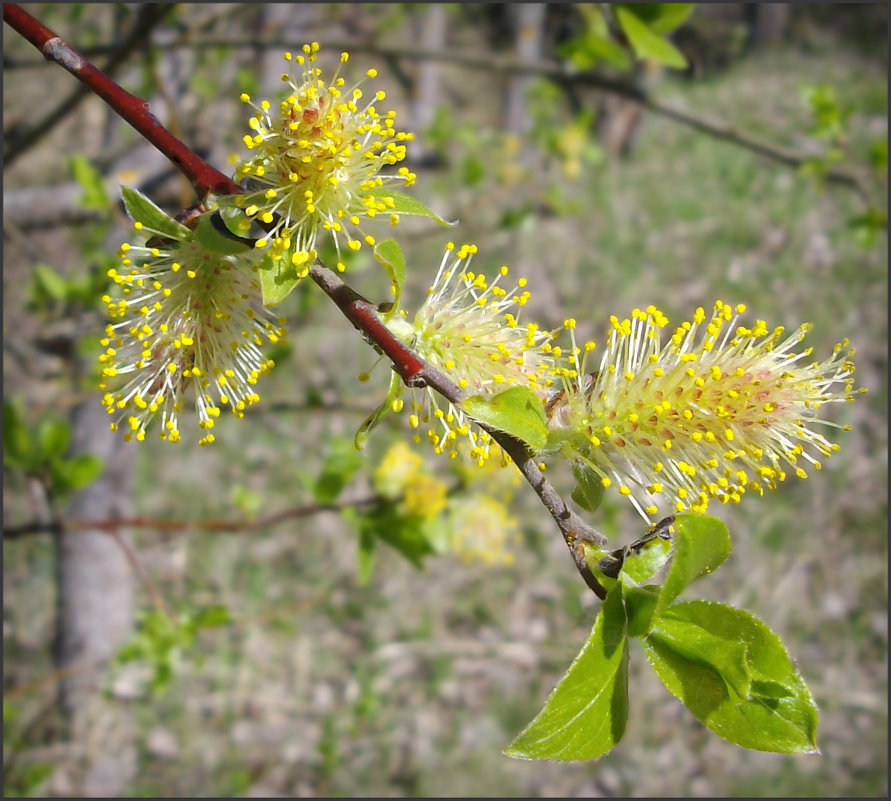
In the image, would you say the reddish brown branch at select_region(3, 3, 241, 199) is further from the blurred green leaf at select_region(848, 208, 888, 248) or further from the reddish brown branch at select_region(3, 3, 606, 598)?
the blurred green leaf at select_region(848, 208, 888, 248)

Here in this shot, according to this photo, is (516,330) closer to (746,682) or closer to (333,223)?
(333,223)

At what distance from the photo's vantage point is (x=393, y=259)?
0.82 m

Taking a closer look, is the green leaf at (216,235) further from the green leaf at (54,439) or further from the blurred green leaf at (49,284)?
the blurred green leaf at (49,284)

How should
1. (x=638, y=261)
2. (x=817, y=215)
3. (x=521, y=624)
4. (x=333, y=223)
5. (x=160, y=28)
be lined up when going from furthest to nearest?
(x=817, y=215)
(x=638, y=261)
(x=521, y=624)
(x=160, y=28)
(x=333, y=223)

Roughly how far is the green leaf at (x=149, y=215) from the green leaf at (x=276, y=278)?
0.35 ft

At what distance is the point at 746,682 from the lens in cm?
68

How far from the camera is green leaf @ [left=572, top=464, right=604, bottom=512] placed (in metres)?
0.91

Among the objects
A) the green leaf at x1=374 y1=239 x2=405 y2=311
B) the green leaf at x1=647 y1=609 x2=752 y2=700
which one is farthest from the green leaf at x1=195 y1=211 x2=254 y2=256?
the green leaf at x1=647 y1=609 x2=752 y2=700

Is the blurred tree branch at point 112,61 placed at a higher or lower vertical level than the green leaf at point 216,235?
higher

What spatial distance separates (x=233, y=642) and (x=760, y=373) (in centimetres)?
280

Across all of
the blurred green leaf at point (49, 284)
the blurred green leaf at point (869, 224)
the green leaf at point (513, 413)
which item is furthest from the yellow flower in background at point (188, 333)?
the blurred green leaf at point (869, 224)

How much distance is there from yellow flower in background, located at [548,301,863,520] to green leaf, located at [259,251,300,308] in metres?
0.34

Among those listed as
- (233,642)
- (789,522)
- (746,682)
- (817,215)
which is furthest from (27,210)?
(817,215)

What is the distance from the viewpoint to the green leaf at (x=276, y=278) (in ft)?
2.71
